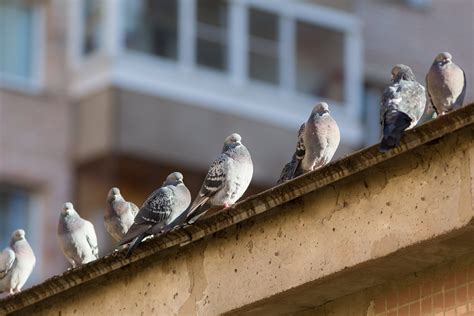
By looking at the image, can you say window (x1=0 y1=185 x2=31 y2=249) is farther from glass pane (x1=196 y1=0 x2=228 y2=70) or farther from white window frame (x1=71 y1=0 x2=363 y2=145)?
glass pane (x1=196 y1=0 x2=228 y2=70)

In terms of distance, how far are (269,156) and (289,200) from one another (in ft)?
81.4

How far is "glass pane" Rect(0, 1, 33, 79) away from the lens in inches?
1660

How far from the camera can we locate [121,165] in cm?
4038

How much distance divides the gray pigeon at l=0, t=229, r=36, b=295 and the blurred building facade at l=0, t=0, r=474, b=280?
16903 millimetres

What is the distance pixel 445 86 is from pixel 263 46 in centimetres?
2527

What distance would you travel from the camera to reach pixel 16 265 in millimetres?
21625

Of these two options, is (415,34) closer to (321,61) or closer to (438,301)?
(321,61)

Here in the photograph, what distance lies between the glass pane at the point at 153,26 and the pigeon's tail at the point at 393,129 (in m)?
24.5

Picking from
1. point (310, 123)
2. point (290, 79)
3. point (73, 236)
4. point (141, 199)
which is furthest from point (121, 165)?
point (310, 123)

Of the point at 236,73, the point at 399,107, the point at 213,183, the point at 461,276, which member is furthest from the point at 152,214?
the point at 236,73

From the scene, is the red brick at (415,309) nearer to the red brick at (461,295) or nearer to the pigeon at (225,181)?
the red brick at (461,295)

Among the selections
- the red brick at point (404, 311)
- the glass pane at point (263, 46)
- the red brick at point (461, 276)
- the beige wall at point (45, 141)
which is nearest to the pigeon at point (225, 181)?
the red brick at point (404, 311)

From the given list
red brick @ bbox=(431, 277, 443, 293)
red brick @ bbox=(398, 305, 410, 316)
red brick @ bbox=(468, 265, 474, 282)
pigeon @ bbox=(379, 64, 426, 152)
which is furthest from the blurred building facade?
red brick @ bbox=(468, 265, 474, 282)

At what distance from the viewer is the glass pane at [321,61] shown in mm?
43500
